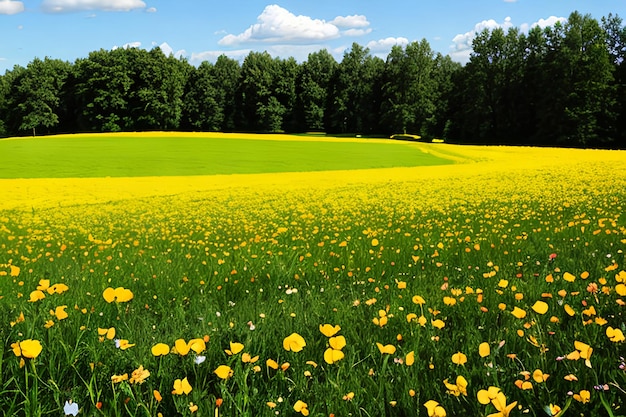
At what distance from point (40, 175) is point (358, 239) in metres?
23.0

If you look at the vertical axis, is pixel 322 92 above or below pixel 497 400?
above

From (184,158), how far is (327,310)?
3098cm

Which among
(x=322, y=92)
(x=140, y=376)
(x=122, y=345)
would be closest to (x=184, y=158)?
(x=122, y=345)

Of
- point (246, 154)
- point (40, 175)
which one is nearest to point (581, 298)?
point (40, 175)

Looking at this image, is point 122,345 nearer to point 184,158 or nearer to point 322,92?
point 184,158

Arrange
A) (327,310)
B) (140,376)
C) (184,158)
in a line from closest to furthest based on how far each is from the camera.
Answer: (140,376) → (327,310) → (184,158)

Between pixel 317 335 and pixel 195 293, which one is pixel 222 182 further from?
pixel 317 335

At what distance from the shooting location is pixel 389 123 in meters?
65.4

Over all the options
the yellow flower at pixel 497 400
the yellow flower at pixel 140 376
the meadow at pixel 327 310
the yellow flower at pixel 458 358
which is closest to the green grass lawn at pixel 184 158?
the meadow at pixel 327 310

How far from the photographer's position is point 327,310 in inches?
120

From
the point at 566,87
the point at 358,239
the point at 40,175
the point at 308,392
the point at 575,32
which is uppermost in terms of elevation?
the point at 575,32

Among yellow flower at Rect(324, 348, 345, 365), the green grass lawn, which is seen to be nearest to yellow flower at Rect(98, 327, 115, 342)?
yellow flower at Rect(324, 348, 345, 365)

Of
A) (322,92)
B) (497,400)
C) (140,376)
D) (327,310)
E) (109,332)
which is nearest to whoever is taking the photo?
(497,400)

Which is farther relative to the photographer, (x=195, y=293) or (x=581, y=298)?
(x=195, y=293)
